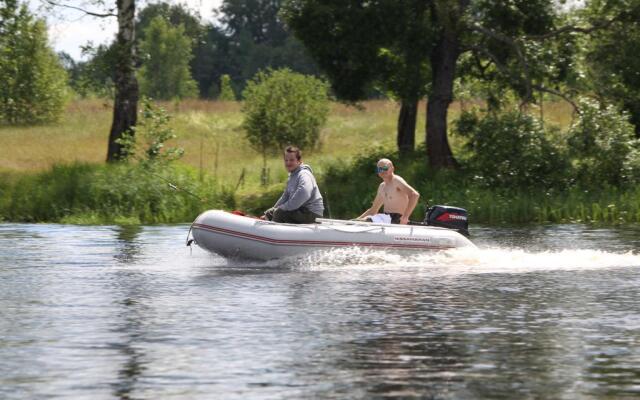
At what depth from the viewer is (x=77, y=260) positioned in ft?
60.5

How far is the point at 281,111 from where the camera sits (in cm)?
3856

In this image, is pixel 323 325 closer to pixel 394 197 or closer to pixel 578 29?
pixel 394 197

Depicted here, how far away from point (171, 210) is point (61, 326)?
16064mm

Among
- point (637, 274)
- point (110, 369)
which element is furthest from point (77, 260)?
point (110, 369)

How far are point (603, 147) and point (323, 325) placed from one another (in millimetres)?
17800

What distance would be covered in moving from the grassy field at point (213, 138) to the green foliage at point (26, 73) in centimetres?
94

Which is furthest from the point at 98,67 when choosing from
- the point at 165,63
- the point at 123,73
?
the point at 165,63

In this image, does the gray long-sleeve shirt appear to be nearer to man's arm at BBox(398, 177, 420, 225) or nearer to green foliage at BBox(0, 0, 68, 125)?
man's arm at BBox(398, 177, 420, 225)

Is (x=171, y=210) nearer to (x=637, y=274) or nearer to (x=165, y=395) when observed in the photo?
(x=637, y=274)

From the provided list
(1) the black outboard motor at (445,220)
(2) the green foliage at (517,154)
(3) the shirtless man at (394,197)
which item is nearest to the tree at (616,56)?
(2) the green foliage at (517,154)

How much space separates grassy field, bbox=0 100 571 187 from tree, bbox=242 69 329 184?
69 centimetres

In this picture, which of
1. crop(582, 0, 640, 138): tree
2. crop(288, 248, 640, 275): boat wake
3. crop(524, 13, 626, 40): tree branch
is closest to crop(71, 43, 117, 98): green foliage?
crop(524, 13, 626, 40): tree branch

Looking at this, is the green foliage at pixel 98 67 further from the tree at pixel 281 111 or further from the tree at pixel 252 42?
the tree at pixel 252 42

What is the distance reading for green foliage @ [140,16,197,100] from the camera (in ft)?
265
